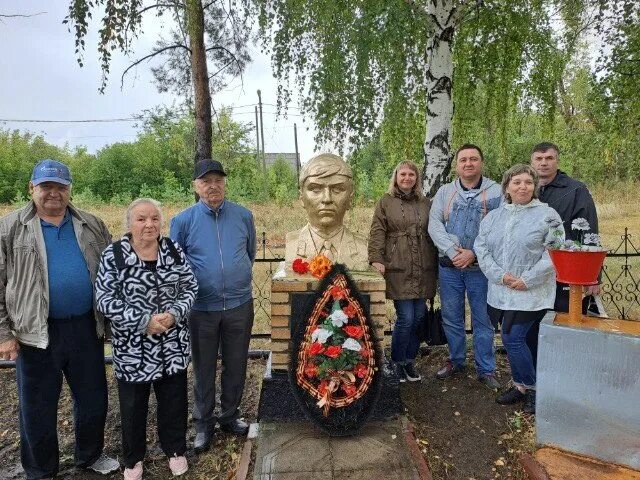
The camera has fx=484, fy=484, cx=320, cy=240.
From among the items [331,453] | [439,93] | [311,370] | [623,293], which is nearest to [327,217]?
[311,370]

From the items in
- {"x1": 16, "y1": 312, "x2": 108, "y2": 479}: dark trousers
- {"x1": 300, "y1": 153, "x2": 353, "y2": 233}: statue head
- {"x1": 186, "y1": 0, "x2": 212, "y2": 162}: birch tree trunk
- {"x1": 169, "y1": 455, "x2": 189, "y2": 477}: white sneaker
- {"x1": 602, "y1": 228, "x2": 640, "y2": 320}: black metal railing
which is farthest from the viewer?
{"x1": 186, "y1": 0, "x2": 212, "y2": 162}: birch tree trunk

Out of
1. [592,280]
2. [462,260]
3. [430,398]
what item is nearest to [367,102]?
[462,260]

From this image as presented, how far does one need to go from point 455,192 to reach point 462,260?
20.0 inches

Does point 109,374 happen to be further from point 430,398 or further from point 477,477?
point 477,477

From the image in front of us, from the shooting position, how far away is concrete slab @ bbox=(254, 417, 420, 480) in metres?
2.54

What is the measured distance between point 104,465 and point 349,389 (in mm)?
1532

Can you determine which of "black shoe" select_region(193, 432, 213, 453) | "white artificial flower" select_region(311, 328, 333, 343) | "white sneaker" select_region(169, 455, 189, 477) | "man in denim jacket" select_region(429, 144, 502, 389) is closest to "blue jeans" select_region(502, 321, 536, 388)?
"man in denim jacket" select_region(429, 144, 502, 389)

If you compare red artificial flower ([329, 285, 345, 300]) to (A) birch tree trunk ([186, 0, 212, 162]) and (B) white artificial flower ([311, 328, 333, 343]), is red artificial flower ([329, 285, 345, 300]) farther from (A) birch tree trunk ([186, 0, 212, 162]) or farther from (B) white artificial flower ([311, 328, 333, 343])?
(A) birch tree trunk ([186, 0, 212, 162])

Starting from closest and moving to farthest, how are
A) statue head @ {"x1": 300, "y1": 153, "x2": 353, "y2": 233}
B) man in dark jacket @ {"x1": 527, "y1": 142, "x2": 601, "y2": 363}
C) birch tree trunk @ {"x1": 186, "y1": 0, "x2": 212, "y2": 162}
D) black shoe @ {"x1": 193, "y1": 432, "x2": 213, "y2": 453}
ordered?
black shoe @ {"x1": 193, "y1": 432, "x2": 213, "y2": 453}, statue head @ {"x1": 300, "y1": 153, "x2": 353, "y2": 233}, man in dark jacket @ {"x1": 527, "y1": 142, "x2": 601, "y2": 363}, birch tree trunk @ {"x1": 186, "y1": 0, "x2": 212, "y2": 162}

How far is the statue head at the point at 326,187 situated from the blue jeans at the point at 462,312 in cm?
100

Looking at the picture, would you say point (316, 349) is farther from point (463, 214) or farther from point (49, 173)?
point (49, 173)

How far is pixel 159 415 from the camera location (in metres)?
2.80

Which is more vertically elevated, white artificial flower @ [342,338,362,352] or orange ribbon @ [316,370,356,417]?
white artificial flower @ [342,338,362,352]

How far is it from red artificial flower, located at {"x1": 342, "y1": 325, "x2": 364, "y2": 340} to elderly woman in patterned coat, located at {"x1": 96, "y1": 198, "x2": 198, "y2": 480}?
35.9 inches
